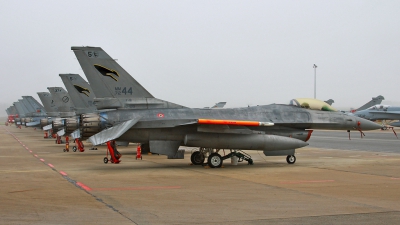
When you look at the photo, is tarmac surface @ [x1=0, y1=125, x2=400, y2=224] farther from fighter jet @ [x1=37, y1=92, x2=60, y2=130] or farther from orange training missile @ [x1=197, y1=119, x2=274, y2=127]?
fighter jet @ [x1=37, y1=92, x2=60, y2=130]

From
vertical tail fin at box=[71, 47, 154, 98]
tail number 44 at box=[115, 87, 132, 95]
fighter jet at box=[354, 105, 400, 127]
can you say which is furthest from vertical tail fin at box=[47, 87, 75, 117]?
fighter jet at box=[354, 105, 400, 127]

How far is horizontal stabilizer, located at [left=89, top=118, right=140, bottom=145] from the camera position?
50.2 feet

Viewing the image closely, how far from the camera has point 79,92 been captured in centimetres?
2983

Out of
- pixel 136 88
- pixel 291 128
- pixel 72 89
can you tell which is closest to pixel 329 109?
pixel 291 128

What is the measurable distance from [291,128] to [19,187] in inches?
413

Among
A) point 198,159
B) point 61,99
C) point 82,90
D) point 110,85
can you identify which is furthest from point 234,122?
point 61,99

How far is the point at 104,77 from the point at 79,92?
520 inches

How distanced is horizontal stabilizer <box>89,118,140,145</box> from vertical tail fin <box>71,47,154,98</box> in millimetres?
1519

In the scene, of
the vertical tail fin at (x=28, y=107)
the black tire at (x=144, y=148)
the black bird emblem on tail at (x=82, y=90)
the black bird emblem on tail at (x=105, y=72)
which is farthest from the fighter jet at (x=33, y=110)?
the black bird emblem on tail at (x=105, y=72)

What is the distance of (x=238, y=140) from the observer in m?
16.8

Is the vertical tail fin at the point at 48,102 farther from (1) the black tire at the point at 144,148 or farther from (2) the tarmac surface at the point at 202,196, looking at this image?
(2) the tarmac surface at the point at 202,196

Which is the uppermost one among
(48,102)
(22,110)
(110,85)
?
(22,110)

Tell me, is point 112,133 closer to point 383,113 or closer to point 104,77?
point 104,77

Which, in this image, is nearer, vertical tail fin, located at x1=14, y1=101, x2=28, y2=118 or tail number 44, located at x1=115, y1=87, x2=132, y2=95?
tail number 44, located at x1=115, y1=87, x2=132, y2=95
